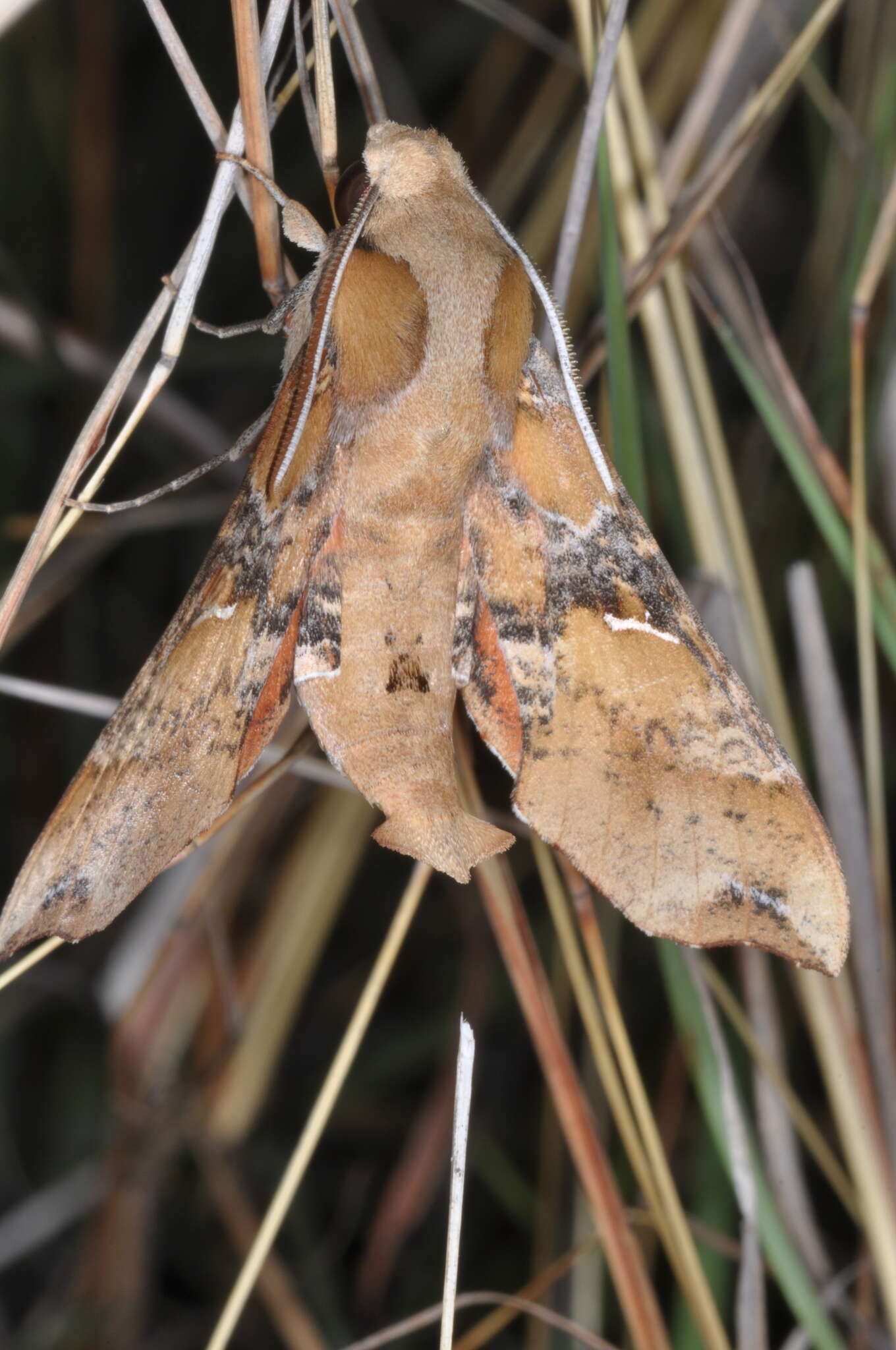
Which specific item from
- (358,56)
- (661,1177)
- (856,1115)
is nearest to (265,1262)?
(661,1177)

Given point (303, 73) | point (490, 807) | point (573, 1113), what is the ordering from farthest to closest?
point (490, 807) → point (573, 1113) → point (303, 73)

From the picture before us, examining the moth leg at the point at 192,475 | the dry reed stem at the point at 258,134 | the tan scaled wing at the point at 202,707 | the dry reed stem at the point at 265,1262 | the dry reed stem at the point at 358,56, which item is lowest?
the dry reed stem at the point at 265,1262

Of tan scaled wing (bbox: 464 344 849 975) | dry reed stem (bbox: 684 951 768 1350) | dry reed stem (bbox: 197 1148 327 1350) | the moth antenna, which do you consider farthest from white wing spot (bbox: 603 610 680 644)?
dry reed stem (bbox: 197 1148 327 1350)

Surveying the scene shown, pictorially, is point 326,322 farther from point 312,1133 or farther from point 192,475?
point 312,1133

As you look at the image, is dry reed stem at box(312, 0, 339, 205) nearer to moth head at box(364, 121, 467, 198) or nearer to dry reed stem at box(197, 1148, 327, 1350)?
moth head at box(364, 121, 467, 198)

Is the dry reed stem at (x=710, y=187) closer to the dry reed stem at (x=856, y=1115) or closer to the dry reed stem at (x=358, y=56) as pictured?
the dry reed stem at (x=358, y=56)

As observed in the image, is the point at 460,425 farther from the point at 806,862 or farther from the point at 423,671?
the point at 806,862

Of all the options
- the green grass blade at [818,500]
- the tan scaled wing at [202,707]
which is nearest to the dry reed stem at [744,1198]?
the green grass blade at [818,500]
